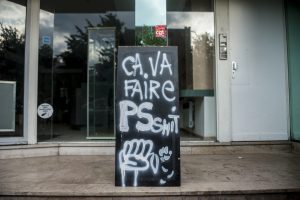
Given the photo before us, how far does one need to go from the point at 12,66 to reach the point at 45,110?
117cm

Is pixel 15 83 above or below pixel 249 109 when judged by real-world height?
above

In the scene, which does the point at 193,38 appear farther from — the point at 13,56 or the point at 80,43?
the point at 13,56

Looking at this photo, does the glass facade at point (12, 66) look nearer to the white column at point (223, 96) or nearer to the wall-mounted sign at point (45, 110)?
the wall-mounted sign at point (45, 110)

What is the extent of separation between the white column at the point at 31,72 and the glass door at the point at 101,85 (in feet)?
4.10

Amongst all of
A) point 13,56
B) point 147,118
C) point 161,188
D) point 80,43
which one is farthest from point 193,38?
point 161,188

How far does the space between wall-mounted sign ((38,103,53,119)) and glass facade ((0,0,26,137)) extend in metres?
0.41

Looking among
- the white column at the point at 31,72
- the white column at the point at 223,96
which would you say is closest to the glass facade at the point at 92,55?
the white column at the point at 31,72

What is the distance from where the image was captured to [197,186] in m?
4.15

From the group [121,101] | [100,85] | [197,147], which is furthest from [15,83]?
[197,147]

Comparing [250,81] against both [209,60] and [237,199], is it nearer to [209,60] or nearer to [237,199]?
[209,60]

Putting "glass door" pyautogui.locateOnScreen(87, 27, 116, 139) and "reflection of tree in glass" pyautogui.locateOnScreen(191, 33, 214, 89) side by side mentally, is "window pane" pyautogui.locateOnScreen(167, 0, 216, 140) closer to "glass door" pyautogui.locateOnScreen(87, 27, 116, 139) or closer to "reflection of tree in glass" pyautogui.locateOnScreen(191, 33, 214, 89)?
"reflection of tree in glass" pyautogui.locateOnScreen(191, 33, 214, 89)

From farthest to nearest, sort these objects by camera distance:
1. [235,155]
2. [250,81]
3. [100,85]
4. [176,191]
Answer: [100,85]
[250,81]
[235,155]
[176,191]

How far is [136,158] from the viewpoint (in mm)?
4148

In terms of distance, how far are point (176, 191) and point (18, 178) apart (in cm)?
236
